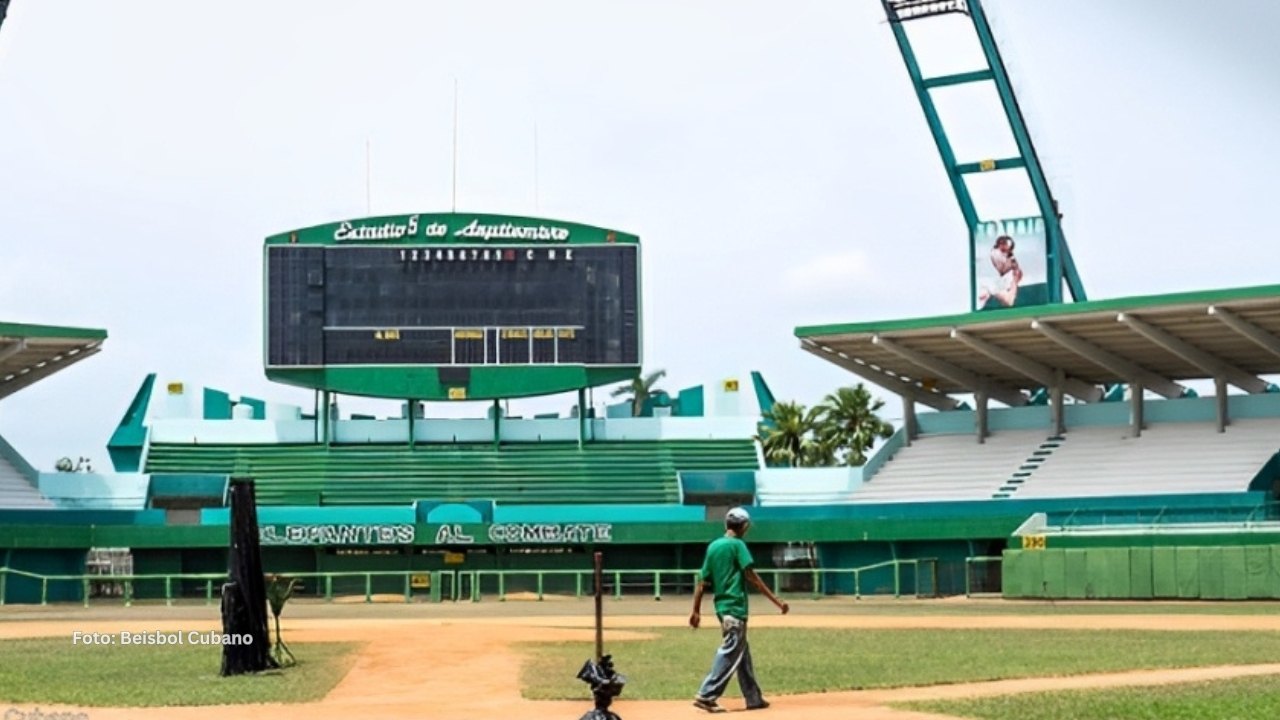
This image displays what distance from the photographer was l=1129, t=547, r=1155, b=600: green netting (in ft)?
169

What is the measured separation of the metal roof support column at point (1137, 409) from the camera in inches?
2628

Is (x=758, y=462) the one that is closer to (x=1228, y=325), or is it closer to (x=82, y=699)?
(x=1228, y=325)

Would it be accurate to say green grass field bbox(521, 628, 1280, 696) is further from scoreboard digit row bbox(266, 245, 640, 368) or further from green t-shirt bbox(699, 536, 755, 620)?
scoreboard digit row bbox(266, 245, 640, 368)

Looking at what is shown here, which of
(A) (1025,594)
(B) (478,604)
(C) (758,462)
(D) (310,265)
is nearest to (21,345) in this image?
(D) (310,265)

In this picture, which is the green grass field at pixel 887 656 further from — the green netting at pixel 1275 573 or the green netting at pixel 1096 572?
the green netting at pixel 1096 572

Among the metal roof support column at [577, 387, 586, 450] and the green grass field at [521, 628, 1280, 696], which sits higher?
the metal roof support column at [577, 387, 586, 450]

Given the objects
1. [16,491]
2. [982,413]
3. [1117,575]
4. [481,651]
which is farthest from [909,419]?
[481,651]

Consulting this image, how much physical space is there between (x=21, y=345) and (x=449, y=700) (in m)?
48.4

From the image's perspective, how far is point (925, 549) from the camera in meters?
64.8

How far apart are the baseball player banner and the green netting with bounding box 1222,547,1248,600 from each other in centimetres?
2054

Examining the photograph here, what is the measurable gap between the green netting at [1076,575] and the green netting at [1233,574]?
4.01 meters

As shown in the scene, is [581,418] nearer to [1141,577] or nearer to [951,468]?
[951,468]

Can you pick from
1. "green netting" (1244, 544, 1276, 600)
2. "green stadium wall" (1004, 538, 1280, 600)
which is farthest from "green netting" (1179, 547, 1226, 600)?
"green netting" (1244, 544, 1276, 600)

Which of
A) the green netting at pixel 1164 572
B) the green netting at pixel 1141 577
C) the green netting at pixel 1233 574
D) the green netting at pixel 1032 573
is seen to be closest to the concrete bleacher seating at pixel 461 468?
the green netting at pixel 1032 573
